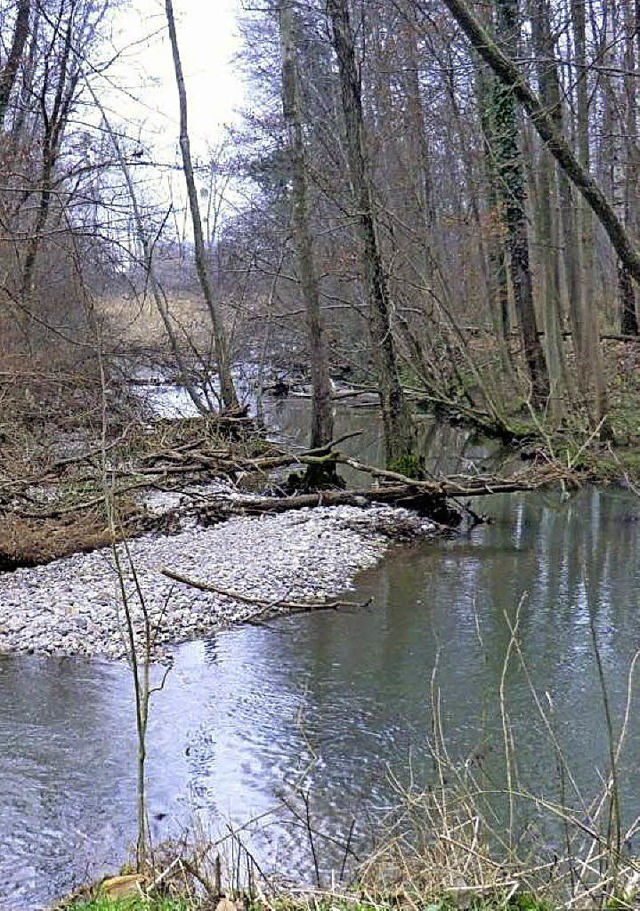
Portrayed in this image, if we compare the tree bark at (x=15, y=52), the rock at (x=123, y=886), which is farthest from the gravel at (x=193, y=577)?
the tree bark at (x=15, y=52)

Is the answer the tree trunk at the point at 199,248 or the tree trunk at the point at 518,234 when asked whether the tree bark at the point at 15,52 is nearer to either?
the tree trunk at the point at 199,248

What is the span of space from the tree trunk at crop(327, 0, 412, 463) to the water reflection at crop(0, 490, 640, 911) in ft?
12.0

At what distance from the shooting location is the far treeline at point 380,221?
1391cm

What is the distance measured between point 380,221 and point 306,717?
40.8 feet

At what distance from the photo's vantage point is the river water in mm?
5203

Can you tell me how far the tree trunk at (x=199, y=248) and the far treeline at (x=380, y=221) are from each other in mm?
59

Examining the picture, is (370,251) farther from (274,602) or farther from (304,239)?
(274,602)

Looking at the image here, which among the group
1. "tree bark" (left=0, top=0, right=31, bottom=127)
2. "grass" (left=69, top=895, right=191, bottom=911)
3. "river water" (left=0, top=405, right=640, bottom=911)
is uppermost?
"tree bark" (left=0, top=0, right=31, bottom=127)

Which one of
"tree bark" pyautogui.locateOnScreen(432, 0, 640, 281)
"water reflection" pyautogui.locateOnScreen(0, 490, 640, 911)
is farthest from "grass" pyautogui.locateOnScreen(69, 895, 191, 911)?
"tree bark" pyautogui.locateOnScreen(432, 0, 640, 281)

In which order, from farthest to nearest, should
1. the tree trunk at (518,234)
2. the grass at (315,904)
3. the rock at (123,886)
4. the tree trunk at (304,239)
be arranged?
the tree trunk at (518,234)
the tree trunk at (304,239)
the rock at (123,886)
the grass at (315,904)

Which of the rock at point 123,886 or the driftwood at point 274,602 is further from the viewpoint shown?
the driftwood at point 274,602

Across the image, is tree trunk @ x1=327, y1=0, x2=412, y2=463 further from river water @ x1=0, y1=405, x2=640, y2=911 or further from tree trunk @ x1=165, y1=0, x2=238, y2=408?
tree trunk @ x1=165, y1=0, x2=238, y2=408

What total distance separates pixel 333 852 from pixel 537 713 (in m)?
2.27

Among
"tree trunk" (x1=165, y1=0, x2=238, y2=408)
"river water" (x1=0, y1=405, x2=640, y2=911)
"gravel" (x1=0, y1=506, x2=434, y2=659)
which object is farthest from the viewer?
"tree trunk" (x1=165, y1=0, x2=238, y2=408)
